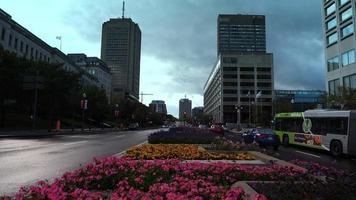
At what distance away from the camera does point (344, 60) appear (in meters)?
64.2

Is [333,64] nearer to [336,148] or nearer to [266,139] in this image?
[266,139]

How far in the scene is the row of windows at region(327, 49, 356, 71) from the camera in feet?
201

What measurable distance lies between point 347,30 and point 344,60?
4.98 metres

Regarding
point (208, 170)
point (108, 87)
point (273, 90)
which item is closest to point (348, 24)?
point (208, 170)

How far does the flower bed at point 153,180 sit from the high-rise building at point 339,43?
53784mm

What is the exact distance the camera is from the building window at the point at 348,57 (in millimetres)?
61044

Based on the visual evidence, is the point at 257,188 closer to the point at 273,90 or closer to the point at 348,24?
the point at 348,24

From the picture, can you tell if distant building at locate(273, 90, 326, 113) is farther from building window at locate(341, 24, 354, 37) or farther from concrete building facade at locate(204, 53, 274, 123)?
concrete building facade at locate(204, 53, 274, 123)

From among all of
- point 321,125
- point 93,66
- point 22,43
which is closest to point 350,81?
point 321,125

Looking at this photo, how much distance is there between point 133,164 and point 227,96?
483 feet

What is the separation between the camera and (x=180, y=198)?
507 cm

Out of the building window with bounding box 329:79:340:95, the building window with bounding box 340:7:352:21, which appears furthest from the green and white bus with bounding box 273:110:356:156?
the building window with bounding box 329:79:340:95

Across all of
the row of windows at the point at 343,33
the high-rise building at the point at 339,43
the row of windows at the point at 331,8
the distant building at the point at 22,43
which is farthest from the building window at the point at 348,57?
the distant building at the point at 22,43

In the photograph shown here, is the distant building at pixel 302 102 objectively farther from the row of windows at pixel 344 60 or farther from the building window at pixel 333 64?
the row of windows at pixel 344 60
